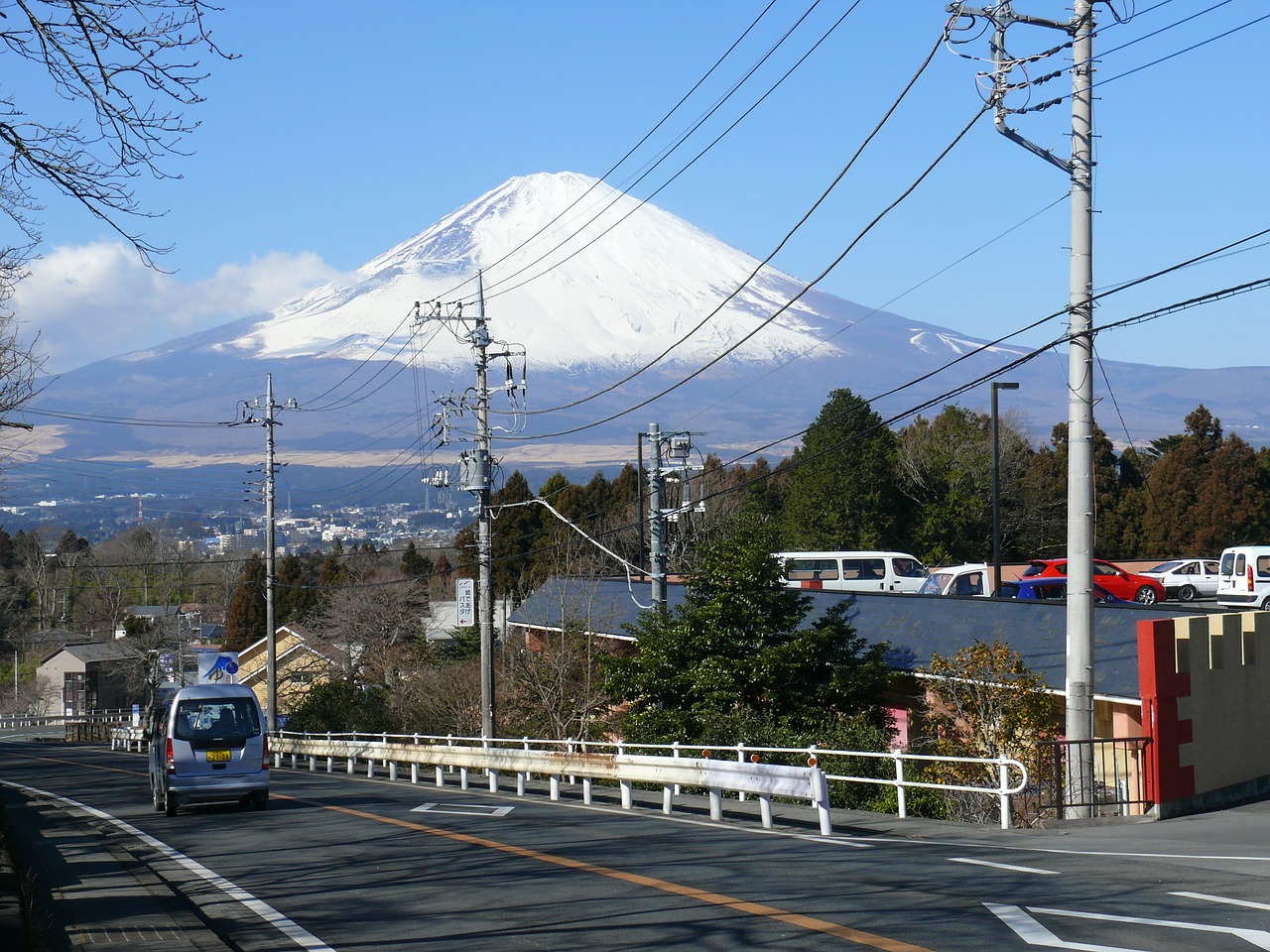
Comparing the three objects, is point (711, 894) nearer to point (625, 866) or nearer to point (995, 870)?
point (625, 866)

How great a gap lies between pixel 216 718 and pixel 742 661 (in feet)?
35.0

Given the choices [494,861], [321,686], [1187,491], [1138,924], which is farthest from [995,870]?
[1187,491]

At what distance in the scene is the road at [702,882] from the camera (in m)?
8.21

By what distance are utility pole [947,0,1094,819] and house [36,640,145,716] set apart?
2924 inches

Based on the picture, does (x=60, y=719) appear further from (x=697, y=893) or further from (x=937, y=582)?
(x=697, y=893)

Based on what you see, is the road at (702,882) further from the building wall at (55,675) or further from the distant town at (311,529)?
the distant town at (311,529)

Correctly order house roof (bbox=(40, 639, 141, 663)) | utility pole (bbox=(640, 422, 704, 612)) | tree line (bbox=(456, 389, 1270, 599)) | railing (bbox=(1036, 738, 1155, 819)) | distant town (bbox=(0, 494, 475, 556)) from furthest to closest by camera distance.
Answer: distant town (bbox=(0, 494, 475, 556))
house roof (bbox=(40, 639, 141, 663))
tree line (bbox=(456, 389, 1270, 599))
utility pole (bbox=(640, 422, 704, 612))
railing (bbox=(1036, 738, 1155, 819))

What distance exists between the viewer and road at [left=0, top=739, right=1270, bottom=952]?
821 cm

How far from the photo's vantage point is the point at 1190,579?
42.1 metres

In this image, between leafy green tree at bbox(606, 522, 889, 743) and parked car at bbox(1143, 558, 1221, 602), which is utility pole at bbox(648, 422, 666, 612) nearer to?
leafy green tree at bbox(606, 522, 889, 743)

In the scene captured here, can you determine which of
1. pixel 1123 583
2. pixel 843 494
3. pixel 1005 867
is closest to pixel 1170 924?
pixel 1005 867

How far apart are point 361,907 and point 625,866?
2.40 m

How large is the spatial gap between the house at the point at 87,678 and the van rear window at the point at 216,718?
66.3 m

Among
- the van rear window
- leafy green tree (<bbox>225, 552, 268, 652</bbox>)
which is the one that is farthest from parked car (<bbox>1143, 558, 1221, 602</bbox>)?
leafy green tree (<bbox>225, 552, 268, 652</bbox>)
